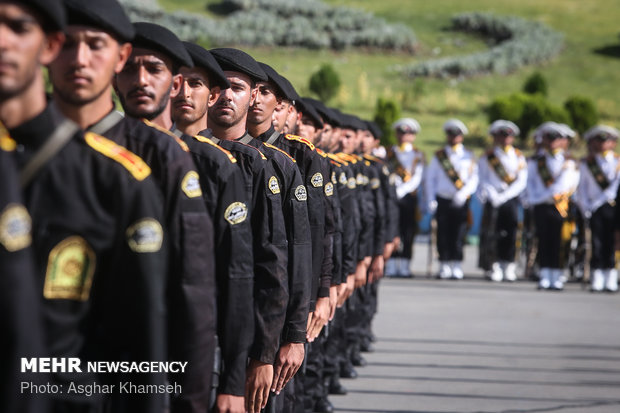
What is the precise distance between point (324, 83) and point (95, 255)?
42645 millimetres

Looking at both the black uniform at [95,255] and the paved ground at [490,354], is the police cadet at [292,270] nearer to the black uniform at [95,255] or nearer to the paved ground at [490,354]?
the black uniform at [95,255]

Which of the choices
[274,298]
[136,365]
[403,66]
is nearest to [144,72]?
[274,298]

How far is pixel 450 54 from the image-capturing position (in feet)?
204

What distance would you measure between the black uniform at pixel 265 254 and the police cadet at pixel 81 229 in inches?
73.3

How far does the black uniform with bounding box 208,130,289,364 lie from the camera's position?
14.8 feet

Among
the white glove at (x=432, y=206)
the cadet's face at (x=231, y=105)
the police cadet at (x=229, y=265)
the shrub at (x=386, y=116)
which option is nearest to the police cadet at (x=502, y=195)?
the white glove at (x=432, y=206)

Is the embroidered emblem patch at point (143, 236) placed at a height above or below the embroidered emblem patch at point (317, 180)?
below

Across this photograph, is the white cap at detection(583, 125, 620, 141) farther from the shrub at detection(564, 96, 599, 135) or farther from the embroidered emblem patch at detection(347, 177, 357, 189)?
the shrub at detection(564, 96, 599, 135)

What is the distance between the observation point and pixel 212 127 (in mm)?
5141

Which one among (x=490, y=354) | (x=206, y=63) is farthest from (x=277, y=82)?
(x=490, y=354)

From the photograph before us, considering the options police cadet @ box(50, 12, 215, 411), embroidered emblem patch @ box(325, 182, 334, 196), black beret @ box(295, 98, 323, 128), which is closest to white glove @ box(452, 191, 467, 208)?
black beret @ box(295, 98, 323, 128)

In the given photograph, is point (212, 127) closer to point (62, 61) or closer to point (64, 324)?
point (62, 61)

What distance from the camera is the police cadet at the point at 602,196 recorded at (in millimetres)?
16750

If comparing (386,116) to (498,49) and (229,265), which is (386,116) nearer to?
(498,49)
